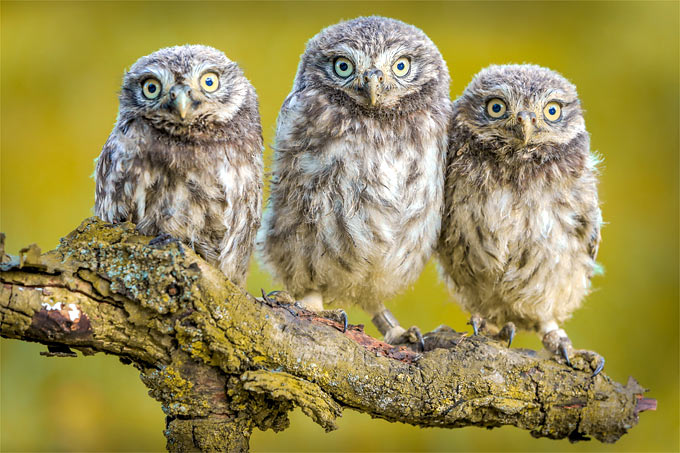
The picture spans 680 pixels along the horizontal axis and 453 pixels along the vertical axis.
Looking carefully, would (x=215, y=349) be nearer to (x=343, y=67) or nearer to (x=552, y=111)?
(x=343, y=67)

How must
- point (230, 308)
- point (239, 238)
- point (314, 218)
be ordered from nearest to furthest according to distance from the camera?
1. point (230, 308)
2. point (239, 238)
3. point (314, 218)

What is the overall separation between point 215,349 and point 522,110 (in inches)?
59.5

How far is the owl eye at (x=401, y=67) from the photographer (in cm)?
279

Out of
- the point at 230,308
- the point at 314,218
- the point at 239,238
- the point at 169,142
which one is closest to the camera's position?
the point at 230,308

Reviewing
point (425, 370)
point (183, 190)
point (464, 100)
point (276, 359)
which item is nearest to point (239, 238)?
point (183, 190)

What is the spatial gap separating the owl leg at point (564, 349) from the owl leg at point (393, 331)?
0.62 metres

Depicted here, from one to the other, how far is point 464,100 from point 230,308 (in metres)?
1.40

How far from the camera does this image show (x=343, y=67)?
9.19 ft

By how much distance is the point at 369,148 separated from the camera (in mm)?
2812

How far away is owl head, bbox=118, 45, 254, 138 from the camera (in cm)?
240

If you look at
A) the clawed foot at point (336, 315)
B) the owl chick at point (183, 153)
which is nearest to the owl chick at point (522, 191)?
the clawed foot at point (336, 315)

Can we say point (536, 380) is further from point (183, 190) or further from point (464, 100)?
point (183, 190)

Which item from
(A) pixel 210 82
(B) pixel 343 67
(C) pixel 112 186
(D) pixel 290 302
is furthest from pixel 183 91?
(D) pixel 290 302

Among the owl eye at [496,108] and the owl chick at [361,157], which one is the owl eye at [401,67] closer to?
the owl chick at [361,157]
